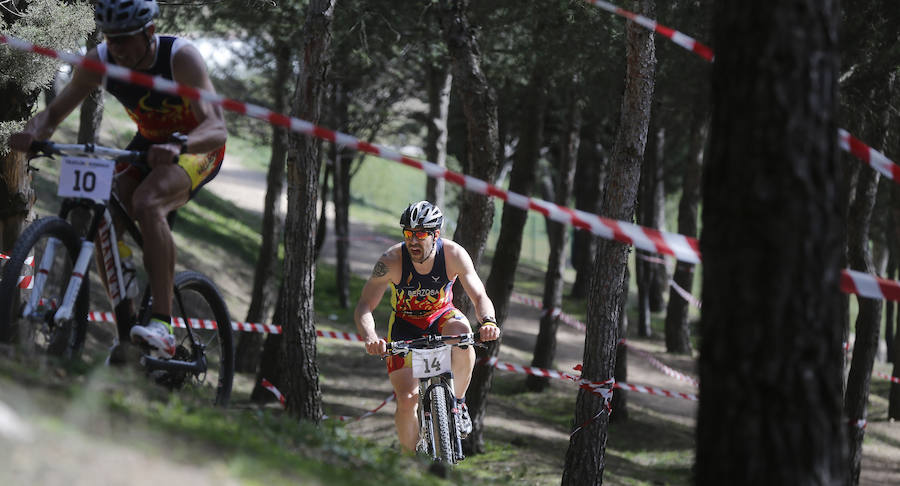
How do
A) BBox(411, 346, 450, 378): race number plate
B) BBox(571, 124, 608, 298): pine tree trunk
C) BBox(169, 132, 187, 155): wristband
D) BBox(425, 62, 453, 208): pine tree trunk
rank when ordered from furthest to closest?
BBox(571, 124, 608, 298): pine tree trunk → BBox(425, 62, 453, 208): pine tree trunk → BBox(411, 346, 450, 378): race number plate → BBox(169, 132, 187, 155): wristband

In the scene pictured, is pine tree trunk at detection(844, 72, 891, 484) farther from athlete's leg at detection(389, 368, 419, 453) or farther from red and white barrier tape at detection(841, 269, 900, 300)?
red and white barrier tape at detection(841, 269, 900, 300)

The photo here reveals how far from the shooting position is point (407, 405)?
6855 mm

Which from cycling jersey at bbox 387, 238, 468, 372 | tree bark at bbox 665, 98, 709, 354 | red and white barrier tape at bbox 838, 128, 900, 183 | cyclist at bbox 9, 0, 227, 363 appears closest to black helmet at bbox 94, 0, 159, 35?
cyclist at bbox 9, 0, 227, 363

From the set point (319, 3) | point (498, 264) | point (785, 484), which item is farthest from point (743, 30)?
point (498, 264)

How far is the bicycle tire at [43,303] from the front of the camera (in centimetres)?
430

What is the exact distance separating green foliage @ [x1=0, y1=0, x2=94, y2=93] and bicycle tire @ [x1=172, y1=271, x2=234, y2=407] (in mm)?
3872

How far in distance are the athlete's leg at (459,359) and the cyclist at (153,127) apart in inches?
101

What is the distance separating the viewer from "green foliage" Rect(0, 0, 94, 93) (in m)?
8.40

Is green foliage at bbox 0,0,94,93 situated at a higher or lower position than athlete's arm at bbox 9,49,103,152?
higher

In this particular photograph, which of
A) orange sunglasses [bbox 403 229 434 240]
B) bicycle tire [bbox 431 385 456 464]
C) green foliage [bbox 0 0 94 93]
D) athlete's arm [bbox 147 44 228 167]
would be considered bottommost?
bicycle tire [bbox 431 385 456 464]

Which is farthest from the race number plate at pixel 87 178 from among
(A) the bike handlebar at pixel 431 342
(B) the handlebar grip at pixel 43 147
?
(A) the bike handlebar at pixel 431 342

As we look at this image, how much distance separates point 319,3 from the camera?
9.14 metres

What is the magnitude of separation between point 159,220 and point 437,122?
39.6 ft

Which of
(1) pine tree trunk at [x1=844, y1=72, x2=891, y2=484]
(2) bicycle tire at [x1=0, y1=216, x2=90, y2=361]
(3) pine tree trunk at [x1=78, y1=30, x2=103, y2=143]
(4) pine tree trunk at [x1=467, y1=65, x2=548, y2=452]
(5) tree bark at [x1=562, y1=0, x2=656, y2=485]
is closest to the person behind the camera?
(2) bicycle tire at [x1=0, y1=216, x2=90, y2=361]
